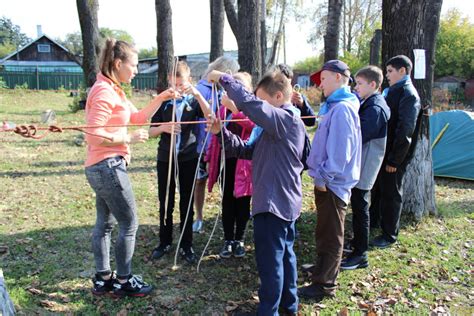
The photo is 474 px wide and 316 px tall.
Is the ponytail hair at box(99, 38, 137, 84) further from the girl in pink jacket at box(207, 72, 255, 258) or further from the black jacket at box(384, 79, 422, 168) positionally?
A: the black jacket at box(384, 79, 422, 168)

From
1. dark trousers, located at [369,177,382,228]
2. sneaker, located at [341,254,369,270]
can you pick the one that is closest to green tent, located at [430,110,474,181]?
dark trousers, located at [369,177,382,228]

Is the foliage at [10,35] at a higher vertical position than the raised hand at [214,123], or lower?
higher

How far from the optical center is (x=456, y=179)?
7.64 metres

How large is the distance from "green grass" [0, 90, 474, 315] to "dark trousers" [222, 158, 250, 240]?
321mm

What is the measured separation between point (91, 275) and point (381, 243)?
3.10 metres

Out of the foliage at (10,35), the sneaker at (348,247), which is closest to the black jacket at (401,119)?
the sneaker at (348,247)

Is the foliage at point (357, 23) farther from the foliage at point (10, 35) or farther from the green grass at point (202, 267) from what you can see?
the foliage at point (10, 35)

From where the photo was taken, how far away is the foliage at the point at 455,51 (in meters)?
32.9

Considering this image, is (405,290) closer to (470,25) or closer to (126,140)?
(126,140)

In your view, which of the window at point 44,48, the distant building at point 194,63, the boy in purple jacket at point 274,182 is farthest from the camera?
the window at point 44,48

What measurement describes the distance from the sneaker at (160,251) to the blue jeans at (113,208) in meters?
0.75

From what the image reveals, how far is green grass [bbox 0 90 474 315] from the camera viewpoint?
3457 mm

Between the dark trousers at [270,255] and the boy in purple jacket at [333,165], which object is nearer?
the dark trousers at [270,255]

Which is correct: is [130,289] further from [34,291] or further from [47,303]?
[34,291]
